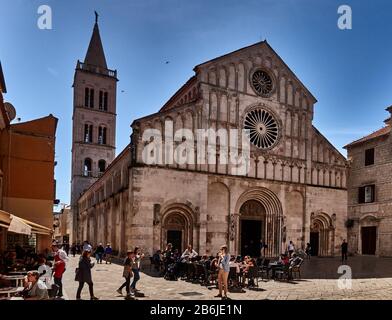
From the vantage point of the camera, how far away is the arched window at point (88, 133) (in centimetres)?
5190

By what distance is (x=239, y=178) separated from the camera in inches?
991

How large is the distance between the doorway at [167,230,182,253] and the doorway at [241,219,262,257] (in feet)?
17.0

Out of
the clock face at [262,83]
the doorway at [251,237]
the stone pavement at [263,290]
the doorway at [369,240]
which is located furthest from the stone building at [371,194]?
the stone pavement at [263,290]

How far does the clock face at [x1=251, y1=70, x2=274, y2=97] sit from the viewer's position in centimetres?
2761

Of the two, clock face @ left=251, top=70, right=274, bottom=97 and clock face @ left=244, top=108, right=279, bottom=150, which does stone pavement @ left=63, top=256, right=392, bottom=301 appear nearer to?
clock face @ left=244, top=108, right=279, bottom=150

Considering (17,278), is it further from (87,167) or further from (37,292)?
(87,167)

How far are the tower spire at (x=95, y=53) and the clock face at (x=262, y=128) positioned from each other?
33.9 m

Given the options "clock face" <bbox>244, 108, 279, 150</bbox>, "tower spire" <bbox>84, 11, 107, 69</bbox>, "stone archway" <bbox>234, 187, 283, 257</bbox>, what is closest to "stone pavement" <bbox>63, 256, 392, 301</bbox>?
"stone archway" <bbox>234, 187, 283, 257</bbox>

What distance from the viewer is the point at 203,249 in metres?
23.2
